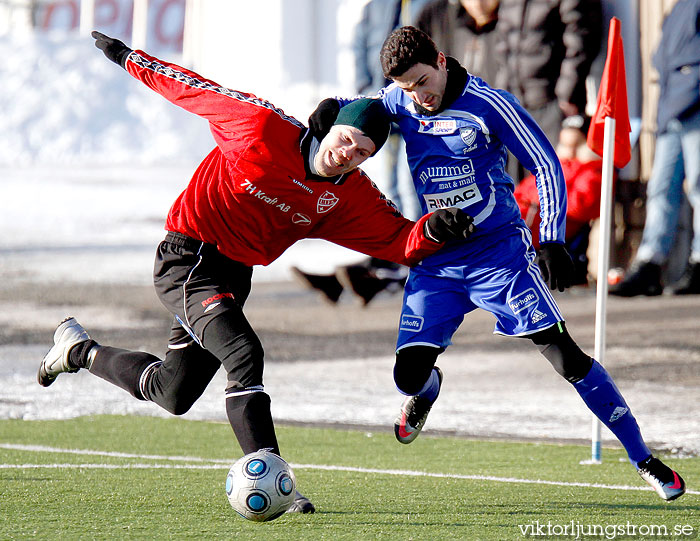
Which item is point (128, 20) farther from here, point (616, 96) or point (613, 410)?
point (613, 410)

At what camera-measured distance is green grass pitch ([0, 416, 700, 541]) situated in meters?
4.41

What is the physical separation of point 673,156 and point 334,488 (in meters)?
8.24

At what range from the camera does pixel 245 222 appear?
16.6ft

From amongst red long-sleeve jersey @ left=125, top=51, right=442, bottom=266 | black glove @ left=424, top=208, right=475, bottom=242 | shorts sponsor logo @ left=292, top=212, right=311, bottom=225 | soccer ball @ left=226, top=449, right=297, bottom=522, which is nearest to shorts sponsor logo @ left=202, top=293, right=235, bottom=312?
red long-sleeve jersey @ left=125, top=51, right=442, bottom=266

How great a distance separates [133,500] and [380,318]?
Answer: 740 centimetres

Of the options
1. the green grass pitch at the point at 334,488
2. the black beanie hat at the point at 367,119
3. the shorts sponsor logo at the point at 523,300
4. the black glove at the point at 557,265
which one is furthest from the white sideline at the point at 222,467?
the black beanie hat at the point at 367,119

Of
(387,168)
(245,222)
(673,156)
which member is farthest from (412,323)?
(387,168)

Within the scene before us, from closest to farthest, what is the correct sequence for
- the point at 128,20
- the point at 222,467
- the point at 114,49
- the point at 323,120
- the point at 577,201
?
the point at 323,120 < the point at 114,49 < the point at 222,467 < the point at 577,201 < the point at 128,20

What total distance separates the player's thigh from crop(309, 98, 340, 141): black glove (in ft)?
3.09

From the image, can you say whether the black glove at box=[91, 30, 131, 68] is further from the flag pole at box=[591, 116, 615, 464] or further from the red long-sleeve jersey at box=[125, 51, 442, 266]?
the flag pole at box=[591, 116, 615, 464]

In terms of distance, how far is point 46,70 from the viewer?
27.3 metres

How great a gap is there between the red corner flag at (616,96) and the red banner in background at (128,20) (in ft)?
67.8

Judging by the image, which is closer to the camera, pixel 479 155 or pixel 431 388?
pixel 479 155

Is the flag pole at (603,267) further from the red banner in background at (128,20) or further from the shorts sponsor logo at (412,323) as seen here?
the red banner in background at (128,20)
